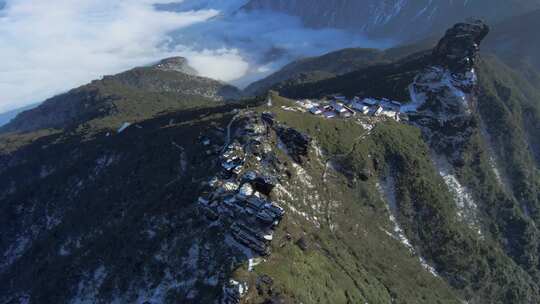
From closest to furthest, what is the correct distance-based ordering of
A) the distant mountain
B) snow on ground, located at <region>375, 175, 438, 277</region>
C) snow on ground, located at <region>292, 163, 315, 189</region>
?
the distant mountain
snow on ground, located at <region>292, 163, 315, 189</region>
snow on ground, located at <region>375, 175, 438, 277</region>

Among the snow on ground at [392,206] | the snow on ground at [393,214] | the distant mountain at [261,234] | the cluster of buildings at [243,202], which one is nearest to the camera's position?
the distant mountain at [261,234]

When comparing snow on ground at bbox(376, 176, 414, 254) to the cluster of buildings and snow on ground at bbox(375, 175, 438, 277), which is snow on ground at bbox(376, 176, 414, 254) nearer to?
snow on ground at bbox(375, 175, 438, 277)

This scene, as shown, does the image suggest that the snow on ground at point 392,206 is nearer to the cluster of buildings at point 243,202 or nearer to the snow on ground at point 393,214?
the snow on ground at point 393,214

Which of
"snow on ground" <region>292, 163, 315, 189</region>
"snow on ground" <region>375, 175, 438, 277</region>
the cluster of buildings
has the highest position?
the cluster of buildings

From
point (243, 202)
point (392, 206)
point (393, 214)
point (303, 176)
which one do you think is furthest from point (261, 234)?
point (392, 206)

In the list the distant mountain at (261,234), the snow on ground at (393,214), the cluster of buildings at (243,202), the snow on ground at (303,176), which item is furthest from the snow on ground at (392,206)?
the cluster of buildings at (243,202)

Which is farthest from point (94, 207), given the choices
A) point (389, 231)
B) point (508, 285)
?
point (508, 285)

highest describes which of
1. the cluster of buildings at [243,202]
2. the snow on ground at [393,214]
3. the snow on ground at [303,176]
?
the cluster of buildings at [243,202]

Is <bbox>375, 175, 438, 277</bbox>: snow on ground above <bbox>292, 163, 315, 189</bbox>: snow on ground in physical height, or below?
below

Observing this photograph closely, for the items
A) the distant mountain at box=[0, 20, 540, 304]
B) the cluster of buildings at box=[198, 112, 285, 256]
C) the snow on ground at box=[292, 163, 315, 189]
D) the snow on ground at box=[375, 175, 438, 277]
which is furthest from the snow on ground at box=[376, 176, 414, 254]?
the cluster of buildings at box=[198, 112, 285, 256]
